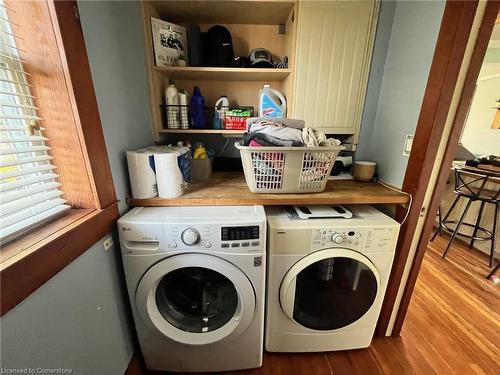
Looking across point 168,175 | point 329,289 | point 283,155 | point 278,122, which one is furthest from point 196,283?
point 278,122

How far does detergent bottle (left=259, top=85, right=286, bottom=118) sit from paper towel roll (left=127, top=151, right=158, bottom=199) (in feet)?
2.51

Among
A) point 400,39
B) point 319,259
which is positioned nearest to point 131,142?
point 319,259

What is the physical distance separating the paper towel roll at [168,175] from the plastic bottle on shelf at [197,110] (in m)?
0.49

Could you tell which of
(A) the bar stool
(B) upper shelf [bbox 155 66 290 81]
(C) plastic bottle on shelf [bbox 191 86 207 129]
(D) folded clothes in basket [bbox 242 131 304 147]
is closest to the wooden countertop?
(D) folded clothes in basket [bbox 242 131 304 147]

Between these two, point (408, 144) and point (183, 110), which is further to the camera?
point (183, 110)

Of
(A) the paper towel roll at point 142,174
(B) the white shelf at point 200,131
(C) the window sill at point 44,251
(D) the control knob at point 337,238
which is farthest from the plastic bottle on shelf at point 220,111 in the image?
(D) the control knob at point 337,238

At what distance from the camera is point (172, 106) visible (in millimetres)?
1262

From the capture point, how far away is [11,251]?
1.74ft

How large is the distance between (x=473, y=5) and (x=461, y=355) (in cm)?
177

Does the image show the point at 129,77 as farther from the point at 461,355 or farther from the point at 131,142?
the point at 461,355

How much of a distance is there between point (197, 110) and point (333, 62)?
0.88 metres

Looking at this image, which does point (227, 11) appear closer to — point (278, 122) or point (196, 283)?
point (278, 122)

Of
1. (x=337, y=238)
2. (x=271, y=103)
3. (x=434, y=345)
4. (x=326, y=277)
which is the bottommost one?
(x=434, y=345)

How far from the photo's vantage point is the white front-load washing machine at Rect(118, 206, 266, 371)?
0.85 meters
